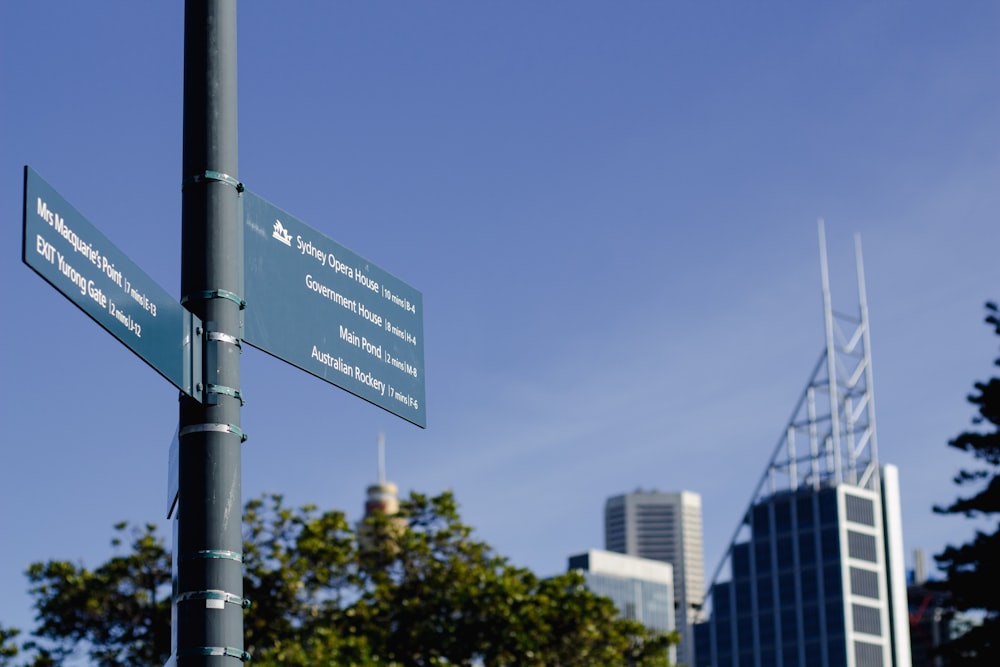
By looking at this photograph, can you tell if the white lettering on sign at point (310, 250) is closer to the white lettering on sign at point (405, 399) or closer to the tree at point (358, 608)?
the white lettering on sign at point (405, 399)

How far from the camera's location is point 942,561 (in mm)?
35969

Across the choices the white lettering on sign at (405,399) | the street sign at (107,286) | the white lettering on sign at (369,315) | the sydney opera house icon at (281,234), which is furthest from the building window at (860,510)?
the street sign at (107,286)

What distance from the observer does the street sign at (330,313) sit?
611 centimetres

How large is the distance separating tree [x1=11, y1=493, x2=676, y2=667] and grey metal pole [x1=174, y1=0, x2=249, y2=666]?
22.6m

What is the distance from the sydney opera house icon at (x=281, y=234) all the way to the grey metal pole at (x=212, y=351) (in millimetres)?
273

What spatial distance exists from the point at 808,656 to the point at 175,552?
170904 millimetres

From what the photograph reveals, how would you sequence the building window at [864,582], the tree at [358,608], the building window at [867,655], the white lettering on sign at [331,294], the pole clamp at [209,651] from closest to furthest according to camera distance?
the pole clamp at [209,651] < the white lettering on sign at [331,294] < the tree at [358,608] < the building window at [867,655] < the building window at [864,582]

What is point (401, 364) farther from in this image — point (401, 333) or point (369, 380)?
point (369, 380)

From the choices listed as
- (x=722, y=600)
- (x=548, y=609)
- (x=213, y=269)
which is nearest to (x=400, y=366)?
(x=213, y=269)

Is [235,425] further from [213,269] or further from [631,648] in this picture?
[631,648]

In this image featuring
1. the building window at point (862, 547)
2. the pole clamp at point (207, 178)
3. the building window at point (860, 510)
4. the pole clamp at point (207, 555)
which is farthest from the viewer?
the building window at point (862, 547)

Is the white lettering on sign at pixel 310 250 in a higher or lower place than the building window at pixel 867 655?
lower

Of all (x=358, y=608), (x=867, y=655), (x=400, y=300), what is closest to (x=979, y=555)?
(x=358, y=608)

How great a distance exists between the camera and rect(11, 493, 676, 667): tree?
1118 inches
